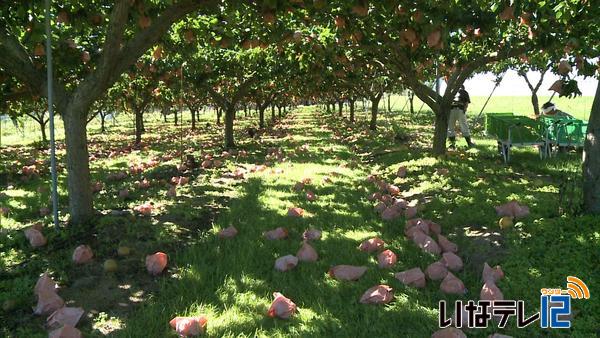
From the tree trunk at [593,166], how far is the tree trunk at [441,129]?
502 cm

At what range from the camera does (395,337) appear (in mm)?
2756

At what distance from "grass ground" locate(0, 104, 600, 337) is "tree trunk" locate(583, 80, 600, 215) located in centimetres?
22

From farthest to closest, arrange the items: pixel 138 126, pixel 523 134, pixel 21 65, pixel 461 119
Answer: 1. pixel 138 126
2. pixel 461 119
3. pixel 523 134
4. pixel 21 65

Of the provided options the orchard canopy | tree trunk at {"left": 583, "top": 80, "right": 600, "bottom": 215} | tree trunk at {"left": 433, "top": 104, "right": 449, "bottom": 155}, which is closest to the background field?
tree trunk at {"left": 433, "top": 104, "right": 449, "bottom": 155}

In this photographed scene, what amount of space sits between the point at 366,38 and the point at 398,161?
3.72 m

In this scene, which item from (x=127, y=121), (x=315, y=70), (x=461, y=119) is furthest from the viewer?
(x=127, y=121)

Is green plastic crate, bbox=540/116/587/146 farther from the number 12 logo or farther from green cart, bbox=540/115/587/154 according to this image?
the number 12 logo

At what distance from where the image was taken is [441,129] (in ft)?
31.6

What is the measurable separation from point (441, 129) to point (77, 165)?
24.9 ft

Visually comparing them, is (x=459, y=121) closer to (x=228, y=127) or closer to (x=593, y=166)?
(x=228, y=127)

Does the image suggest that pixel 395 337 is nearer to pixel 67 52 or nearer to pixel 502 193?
pixel 502 193

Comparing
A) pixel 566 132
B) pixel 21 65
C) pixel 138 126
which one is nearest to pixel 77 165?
pixel 21 65

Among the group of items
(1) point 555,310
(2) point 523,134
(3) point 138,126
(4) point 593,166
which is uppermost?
(3) point 138,126

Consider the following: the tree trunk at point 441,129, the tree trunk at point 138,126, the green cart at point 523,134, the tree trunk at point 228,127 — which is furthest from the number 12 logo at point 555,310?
the tree trunk at point 138,126
